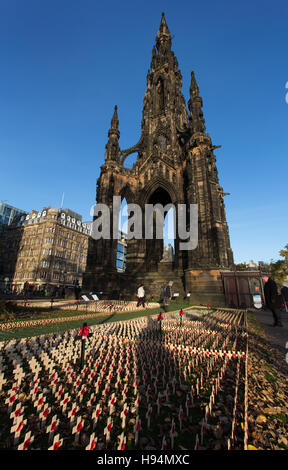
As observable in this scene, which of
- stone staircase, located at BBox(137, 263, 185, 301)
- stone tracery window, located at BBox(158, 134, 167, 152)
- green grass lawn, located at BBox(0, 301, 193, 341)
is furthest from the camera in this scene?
stone tracery window, located at BBox(158, 134, 167, 152)

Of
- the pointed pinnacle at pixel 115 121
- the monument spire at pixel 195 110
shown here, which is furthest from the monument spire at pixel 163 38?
the monument spire at pixel 195 110

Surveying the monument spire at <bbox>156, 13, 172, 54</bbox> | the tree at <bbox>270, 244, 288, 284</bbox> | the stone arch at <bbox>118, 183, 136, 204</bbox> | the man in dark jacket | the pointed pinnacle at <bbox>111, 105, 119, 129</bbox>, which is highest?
the monument spire at <bbox>156, 13, 172, 54</bbox>

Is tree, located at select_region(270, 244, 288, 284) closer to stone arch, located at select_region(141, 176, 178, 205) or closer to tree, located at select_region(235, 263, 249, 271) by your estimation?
tree, located at select_region(235, 263, 249, 271)

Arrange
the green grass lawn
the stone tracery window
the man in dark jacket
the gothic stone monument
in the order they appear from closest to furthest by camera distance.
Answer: the green grass lawn
the man in dark jacket
the gothic stone monument
the stone tracery window

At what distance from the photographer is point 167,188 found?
23.5 metres

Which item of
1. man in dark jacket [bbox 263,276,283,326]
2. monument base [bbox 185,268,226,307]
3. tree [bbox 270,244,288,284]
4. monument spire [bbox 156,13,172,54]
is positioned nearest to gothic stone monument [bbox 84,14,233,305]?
monument base [bbox 185,268,226,307]

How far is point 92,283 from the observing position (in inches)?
795

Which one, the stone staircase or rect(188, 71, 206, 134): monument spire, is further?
rect(188, 71, 206, 134): monument spire

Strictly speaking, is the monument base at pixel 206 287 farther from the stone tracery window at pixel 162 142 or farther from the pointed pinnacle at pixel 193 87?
the pointed pinnacle at pixel 193 87

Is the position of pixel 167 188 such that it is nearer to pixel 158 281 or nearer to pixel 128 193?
pixel 128 193

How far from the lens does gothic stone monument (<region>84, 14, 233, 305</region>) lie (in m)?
17.1

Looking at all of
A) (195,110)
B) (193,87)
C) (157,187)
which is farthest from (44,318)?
(193,87)

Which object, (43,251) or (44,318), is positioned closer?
(44,318)
